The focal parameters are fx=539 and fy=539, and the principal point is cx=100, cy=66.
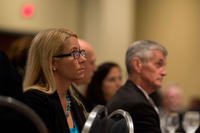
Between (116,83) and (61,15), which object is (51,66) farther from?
(61,15)

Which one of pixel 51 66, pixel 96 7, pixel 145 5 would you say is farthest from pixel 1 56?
pixel 145 5

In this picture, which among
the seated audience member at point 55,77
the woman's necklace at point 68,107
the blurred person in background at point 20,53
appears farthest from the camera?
the blurred person in background at point 20,53

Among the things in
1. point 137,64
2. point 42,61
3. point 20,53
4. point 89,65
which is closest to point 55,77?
point 42,61

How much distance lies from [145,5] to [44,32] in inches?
262

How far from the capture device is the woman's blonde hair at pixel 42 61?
8.70 ft

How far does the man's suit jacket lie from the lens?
310 centimetres

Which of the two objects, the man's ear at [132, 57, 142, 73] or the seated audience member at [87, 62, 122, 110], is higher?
the man's ear at [132, 57, 142, 73]

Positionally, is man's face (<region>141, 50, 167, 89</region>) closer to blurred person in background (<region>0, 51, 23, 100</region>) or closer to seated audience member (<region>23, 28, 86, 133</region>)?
seated audience member (<region>23, 28, 86, 133</region>)

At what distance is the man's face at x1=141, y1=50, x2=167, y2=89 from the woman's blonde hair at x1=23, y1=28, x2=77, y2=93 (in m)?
1.12

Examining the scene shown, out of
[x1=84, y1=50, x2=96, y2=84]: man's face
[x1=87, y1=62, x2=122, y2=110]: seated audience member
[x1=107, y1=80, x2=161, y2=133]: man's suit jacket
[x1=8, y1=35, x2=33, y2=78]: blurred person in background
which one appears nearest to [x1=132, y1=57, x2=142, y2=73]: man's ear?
[x1=107, y1=80, x2=161, y2=133]: man's suit jacket

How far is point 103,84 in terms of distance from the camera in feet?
14.8

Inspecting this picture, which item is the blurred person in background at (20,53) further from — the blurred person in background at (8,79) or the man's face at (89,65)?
the blurred person in background at (8,79)

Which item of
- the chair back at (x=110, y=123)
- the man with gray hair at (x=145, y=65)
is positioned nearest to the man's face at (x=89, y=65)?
the man with gray hair at (x=145, y=65)

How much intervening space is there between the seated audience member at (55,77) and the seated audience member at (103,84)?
1536mm
